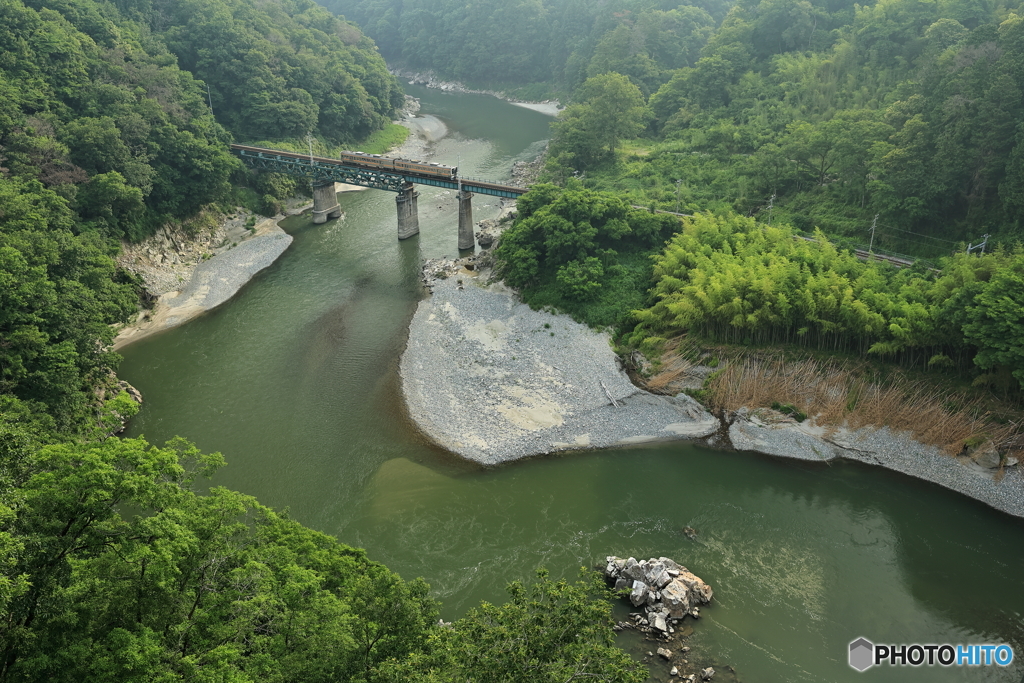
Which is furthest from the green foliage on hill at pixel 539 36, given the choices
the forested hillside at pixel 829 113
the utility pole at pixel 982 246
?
the utility pole at pixel 982 246

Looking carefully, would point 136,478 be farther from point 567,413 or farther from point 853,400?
point 853,400

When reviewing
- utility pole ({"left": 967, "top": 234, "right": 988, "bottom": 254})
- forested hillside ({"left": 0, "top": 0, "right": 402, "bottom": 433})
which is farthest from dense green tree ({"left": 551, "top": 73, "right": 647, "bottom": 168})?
utility pole ({"left": 967, "top": 234, "right": 988, "bottom": 254})

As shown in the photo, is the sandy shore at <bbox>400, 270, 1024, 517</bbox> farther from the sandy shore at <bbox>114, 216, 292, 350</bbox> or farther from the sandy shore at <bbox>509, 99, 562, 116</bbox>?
the sandy shore at <bbox>509, 99, 562, 116</bbox>

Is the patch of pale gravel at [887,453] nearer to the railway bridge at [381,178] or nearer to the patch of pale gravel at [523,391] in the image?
the patch of pale gravel at [523,391]

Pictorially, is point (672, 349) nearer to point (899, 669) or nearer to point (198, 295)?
point (899, 669)

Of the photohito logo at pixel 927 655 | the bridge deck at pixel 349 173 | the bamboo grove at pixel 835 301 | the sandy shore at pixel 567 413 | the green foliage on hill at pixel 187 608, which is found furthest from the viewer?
the bridge deck at pixel 349 173

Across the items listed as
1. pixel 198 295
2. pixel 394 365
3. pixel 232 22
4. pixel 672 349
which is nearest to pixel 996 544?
pixel 672 349
